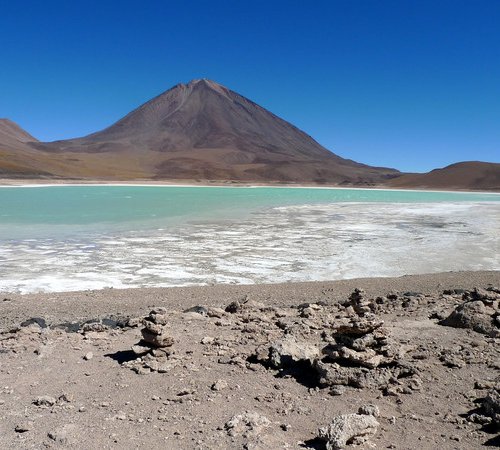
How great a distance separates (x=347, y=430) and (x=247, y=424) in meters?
0.52

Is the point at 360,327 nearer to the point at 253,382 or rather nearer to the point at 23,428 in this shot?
the point at 253,382

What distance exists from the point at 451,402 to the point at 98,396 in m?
2.04

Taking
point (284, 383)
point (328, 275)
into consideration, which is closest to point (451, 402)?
point (284, 383)

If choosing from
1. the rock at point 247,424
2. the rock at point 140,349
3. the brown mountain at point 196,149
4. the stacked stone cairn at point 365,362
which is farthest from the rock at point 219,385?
the brown mountain at point 196,149

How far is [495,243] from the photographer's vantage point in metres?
12.5

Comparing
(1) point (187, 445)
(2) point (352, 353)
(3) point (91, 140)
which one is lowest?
(1) point (187, 445)

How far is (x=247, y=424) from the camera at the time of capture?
2930 mm

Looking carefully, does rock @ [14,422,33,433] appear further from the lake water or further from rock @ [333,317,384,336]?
the lake water

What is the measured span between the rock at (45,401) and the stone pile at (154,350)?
0.60 m

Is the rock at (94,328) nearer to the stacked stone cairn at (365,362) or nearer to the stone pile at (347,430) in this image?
the stacked stone cairn at (365,362)

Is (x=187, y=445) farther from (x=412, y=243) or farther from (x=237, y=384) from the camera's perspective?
(x=412, y=243)

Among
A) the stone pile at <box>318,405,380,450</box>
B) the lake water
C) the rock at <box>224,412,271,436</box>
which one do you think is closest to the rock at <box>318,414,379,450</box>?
the stone pile at <box>318,405,380,450</box>

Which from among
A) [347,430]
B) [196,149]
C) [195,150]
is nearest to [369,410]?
[347,430]

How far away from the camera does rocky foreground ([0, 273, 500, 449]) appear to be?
285 centimetres
